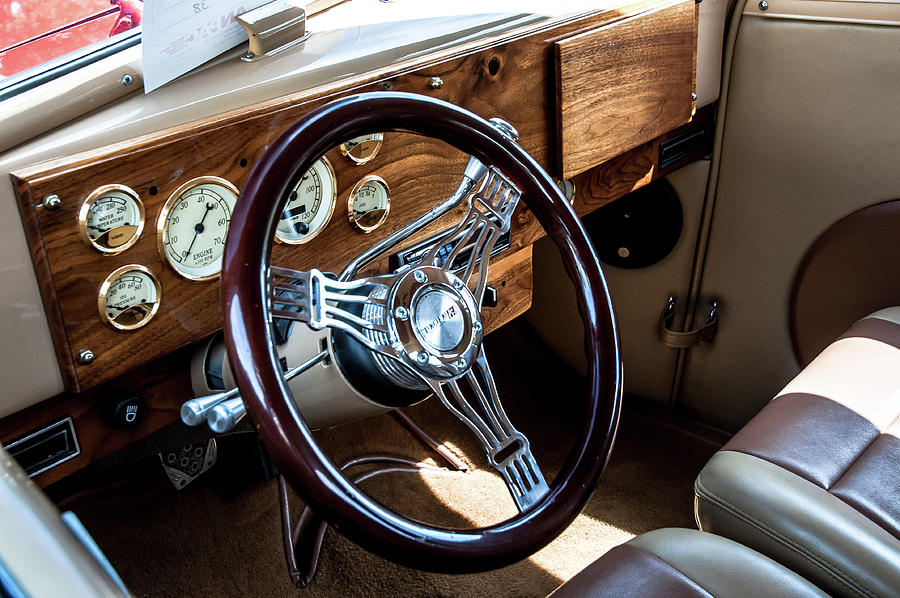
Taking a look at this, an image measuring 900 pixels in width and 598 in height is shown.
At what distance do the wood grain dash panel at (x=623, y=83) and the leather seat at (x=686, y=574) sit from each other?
26.8 inches

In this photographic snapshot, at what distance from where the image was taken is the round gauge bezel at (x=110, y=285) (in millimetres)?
953

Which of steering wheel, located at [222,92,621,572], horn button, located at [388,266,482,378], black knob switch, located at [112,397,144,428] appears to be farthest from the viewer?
black knob switch, located at [112,397,144,428]

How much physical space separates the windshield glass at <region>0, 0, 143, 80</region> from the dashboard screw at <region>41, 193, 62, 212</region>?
25cm

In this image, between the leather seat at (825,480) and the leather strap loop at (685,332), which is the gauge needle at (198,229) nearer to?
the leather seat at (825,480)

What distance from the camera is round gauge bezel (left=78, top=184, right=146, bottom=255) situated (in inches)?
35.9

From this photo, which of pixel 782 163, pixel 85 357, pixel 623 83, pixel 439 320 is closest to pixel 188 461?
pixel 85 357

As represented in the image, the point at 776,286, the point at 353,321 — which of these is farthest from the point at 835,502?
the point at 776,286

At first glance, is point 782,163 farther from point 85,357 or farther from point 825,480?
point 85,357

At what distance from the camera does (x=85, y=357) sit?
3.16ft

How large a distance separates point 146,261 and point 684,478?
4.46 feet

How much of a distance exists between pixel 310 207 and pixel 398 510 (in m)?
0.93

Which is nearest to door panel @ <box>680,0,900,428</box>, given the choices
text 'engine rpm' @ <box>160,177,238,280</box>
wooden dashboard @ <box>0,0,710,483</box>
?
wooden dashboard @ <box>0,0,710,483</box>

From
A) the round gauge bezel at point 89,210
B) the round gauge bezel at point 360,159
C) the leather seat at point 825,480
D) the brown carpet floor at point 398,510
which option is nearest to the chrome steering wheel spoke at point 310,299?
the round gauge bezel at point 89,210

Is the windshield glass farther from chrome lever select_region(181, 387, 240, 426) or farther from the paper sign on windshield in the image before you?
chrome lever select_region(181, 387, 240, 426)
